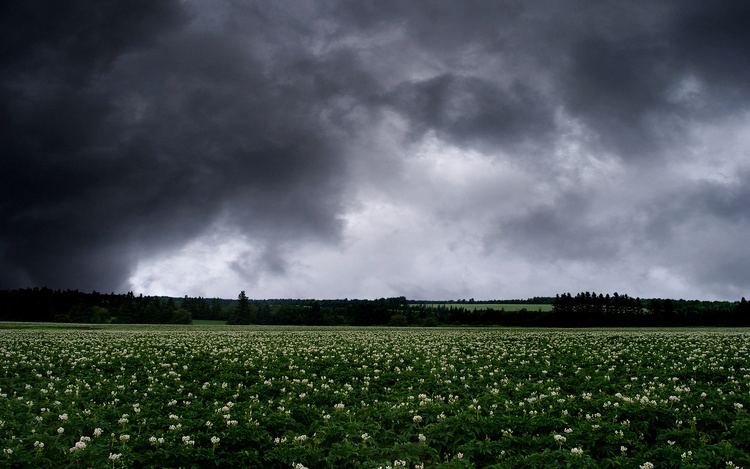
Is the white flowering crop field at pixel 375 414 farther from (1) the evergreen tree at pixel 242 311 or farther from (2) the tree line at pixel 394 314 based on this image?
(1) the evergreen tree at pixel 242 311

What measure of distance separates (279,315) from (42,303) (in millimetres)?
74160

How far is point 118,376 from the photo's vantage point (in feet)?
56.3

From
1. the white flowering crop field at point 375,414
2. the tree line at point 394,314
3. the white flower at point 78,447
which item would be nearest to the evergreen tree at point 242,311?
the tree line at point 394,314

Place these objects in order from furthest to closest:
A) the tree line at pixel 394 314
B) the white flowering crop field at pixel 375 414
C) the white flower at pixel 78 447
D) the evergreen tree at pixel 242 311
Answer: the evergreen tree at pixel 242 311
the tree line at pixel 394 314
the white flower at pixel 78 447
the white flowering crop field at pixel 375 414

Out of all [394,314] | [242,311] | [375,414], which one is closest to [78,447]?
[375,414]

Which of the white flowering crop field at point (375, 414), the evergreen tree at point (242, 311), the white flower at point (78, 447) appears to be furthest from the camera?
the evergreen tree at point (242, 311)

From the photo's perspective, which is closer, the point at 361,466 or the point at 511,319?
the point at 361,466

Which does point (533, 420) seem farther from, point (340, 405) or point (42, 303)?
point (42, 303)

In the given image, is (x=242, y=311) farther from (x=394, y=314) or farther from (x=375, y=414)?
(x=375, y=414)

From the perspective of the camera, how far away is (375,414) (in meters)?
12.0

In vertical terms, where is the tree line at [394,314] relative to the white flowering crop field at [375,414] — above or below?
below

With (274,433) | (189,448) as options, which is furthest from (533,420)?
(189,448)

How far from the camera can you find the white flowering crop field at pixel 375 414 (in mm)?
8906

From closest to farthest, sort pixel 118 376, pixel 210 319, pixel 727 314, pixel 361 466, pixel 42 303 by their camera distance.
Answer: pixel 361 466 → pixel 118 376 → pixel 727 314 → pixel 42 303 → pixel 210 319
